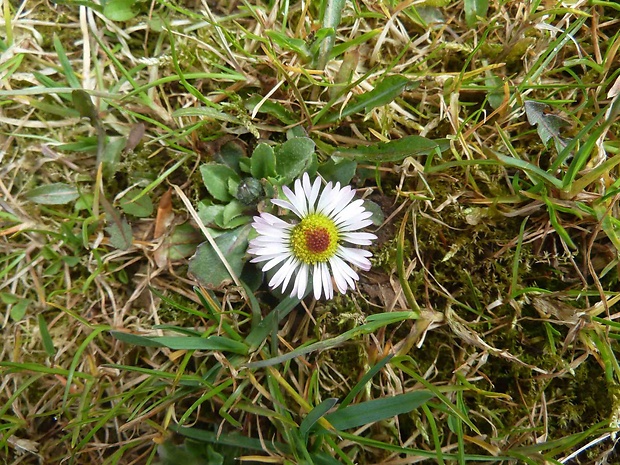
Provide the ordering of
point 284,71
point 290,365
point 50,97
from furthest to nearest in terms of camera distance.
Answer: point 50,97
point 290,365
point 284,71

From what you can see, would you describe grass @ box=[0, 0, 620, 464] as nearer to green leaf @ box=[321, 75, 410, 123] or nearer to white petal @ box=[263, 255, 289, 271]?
green leaf @ box=[321, 75, 410, 123]

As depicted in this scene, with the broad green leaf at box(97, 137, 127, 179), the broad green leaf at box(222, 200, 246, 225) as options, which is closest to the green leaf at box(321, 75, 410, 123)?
the broad green leaf at box(222, 200, 246, 225)

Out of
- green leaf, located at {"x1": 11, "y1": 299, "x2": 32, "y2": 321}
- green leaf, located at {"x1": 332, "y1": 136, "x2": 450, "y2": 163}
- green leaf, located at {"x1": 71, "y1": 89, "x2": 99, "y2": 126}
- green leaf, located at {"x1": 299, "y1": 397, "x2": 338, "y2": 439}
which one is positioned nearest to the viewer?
green leaf, located at {"x1": 299, "y1": 397, "x2": 338, "y2": 439}

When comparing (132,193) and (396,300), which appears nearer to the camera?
(396,300)

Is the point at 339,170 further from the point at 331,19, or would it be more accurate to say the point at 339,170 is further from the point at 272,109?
the point at 331,19

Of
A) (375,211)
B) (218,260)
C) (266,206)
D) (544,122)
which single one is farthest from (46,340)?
(544,122)

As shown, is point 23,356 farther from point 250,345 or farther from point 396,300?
point 396,300

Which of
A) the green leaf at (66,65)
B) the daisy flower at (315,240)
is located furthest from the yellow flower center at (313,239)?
the green leaf at (66,65)

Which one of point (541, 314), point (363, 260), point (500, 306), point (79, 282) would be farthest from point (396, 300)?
point (79, 282)
